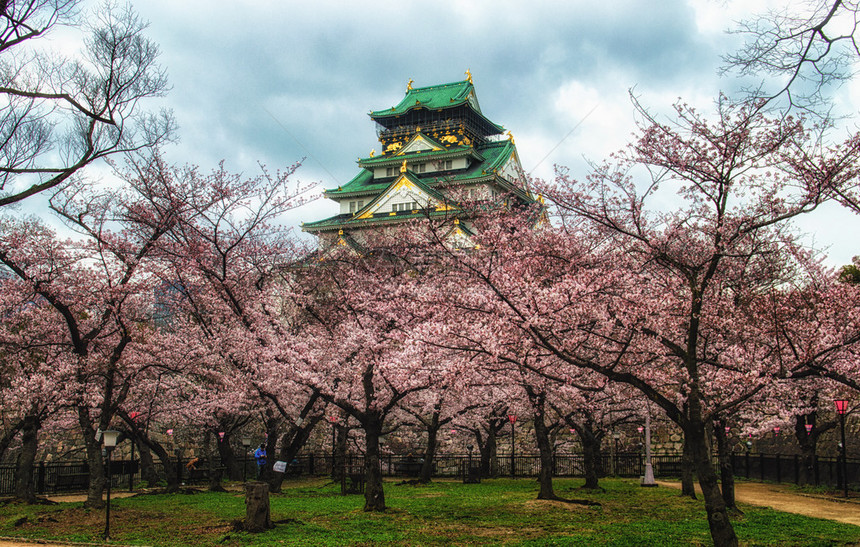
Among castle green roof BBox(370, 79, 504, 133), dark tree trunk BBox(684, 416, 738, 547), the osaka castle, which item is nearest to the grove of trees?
dark tree trunk BBox(684, 416, 738, 547)

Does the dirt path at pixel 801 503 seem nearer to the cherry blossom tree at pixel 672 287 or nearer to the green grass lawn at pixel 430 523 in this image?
the green grass lawn at pixel 430 523

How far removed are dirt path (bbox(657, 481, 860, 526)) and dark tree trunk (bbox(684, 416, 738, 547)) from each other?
694cm

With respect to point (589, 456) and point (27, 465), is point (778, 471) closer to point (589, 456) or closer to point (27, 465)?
point (589, 456)

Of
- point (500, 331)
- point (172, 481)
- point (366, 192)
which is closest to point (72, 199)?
point (172, 481)

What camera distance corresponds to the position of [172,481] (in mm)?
22156

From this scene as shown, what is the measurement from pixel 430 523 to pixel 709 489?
20.8ft

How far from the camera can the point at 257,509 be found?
12.8 m

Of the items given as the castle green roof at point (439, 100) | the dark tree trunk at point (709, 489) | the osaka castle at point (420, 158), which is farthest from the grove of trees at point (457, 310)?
the castle green roof at point (439, 100)

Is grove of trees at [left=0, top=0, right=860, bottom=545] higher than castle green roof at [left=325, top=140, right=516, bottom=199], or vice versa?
castle green roof at [left=325, top=140, right=516, bottom=199]

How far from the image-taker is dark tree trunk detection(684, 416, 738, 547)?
8.89 meters

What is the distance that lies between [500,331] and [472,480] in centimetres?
1762

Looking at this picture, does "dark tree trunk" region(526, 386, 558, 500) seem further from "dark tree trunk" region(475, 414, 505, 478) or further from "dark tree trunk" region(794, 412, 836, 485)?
"dark tree trunk" region(794, 412, 836, 485)

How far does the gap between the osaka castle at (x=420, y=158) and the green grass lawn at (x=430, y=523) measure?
25880 millimetres

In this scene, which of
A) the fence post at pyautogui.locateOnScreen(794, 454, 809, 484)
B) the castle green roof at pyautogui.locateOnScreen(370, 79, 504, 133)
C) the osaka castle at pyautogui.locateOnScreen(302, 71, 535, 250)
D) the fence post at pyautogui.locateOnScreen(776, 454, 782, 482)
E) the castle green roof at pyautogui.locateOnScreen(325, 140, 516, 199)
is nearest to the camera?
the fence post at pyautogui.locateOnScreen(794, 454, 809, 484)
